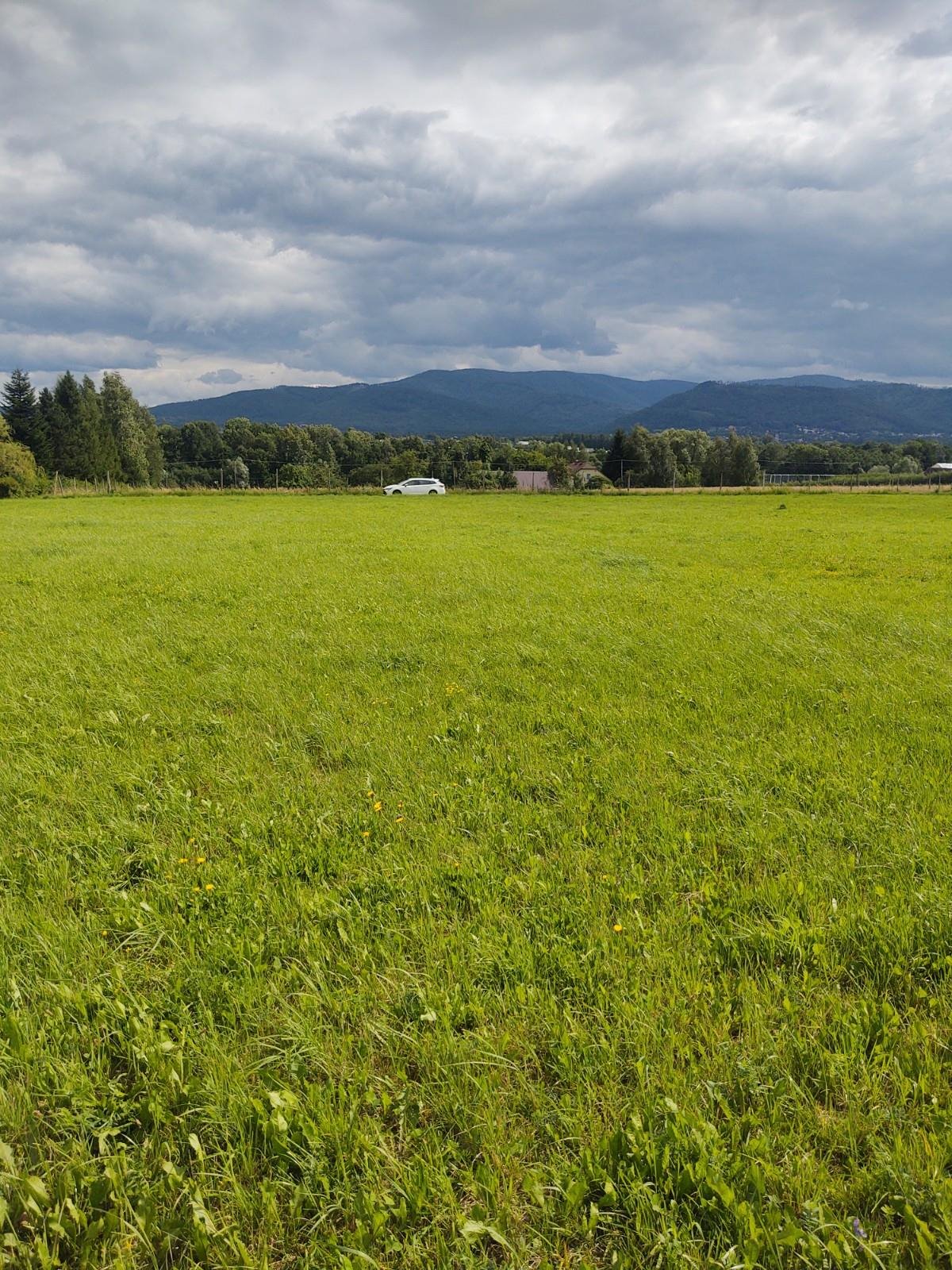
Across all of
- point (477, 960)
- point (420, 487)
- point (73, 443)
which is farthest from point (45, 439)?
point (477, 960)

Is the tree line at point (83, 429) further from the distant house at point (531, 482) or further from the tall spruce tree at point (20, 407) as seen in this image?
the distant house at point (531, 482)

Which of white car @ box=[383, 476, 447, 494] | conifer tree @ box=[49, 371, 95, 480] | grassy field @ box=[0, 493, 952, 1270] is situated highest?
conifer tree @ box=[49, 371, 95, 480]

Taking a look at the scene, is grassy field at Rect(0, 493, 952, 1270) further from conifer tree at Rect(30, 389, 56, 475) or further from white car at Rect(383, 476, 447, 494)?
conifer tree at Rect(30, 389, 56, 475)

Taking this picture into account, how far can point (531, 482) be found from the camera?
211ft

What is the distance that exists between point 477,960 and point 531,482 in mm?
63471

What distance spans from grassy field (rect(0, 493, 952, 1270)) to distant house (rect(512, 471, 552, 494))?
2160 inches

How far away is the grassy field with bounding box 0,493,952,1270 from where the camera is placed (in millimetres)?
2125

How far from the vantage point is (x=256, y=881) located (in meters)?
3.78

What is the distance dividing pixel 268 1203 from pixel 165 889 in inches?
76.1

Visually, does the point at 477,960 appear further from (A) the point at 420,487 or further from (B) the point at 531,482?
(B) the point at 531,482

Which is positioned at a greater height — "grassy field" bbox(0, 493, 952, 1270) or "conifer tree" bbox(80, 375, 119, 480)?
"conifer tree" bbox(80, 375, 119, 480)

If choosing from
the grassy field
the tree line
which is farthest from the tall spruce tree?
the grassy field

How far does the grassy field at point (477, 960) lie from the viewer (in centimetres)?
212

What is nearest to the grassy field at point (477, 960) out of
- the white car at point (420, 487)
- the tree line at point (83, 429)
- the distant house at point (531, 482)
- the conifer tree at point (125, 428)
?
the white car at point (420, 487)
